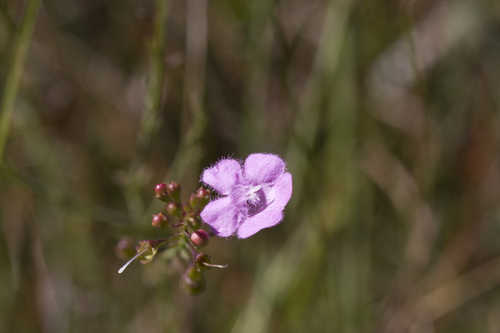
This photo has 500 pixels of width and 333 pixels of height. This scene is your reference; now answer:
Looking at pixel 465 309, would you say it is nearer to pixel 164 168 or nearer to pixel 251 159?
pixel 164 168

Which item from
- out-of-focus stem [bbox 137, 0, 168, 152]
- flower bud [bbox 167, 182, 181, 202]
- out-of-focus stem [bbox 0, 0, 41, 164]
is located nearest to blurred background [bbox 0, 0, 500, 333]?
out-of-focus stem [bbox 137, 0, 168, 152]

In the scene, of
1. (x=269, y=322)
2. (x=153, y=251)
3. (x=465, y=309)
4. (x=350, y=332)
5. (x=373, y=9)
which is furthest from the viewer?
(x=465, y=309)

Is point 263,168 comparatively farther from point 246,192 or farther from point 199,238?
point 199,238

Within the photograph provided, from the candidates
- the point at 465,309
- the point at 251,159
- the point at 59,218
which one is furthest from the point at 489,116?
the point at 59,218

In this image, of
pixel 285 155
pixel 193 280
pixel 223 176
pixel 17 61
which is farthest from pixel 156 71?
pixel 285 155

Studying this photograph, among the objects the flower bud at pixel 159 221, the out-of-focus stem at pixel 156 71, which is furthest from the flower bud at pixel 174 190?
the out-of-focus stem at pixel 156 71

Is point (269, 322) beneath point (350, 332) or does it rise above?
above

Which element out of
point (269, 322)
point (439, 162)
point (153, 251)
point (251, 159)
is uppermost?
point (439, 162)

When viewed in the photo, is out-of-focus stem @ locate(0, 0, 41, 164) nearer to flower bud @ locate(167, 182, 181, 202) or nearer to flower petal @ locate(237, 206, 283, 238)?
flower bud @ locate(167, 182, 181, 202)
